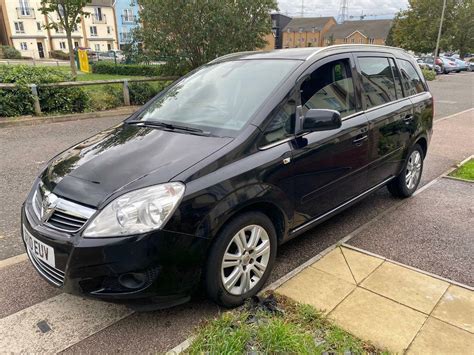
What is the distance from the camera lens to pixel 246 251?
2734 millimetres

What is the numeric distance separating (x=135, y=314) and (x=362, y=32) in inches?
3718

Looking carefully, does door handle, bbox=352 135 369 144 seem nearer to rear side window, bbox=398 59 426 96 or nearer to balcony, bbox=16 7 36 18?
rear side window, bbox=398 59 426 96

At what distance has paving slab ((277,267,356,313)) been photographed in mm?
2824

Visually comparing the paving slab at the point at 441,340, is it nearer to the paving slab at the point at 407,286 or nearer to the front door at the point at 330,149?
the paving slab at the point at 407,286

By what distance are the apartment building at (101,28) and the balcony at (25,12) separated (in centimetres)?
709

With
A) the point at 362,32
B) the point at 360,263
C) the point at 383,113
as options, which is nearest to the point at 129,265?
the point at 360,263

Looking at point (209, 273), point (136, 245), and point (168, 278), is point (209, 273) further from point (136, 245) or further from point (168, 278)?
point (136, 245)

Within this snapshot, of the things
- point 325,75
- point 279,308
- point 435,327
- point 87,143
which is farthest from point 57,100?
point 435,327

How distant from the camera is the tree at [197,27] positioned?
468 inches

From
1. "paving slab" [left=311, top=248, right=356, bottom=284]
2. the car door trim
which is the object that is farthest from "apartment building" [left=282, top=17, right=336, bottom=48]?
"paving slab" [left=311, top=248, right=356, bottom=284]

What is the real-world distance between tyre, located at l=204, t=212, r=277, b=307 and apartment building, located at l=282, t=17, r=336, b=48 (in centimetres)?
9303

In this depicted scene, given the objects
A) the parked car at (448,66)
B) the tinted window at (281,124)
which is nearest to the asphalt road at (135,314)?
the tinted window at (281,124)

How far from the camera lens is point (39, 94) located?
9.24 metres

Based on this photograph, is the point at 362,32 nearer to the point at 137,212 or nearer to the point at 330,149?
the point at 330,149
